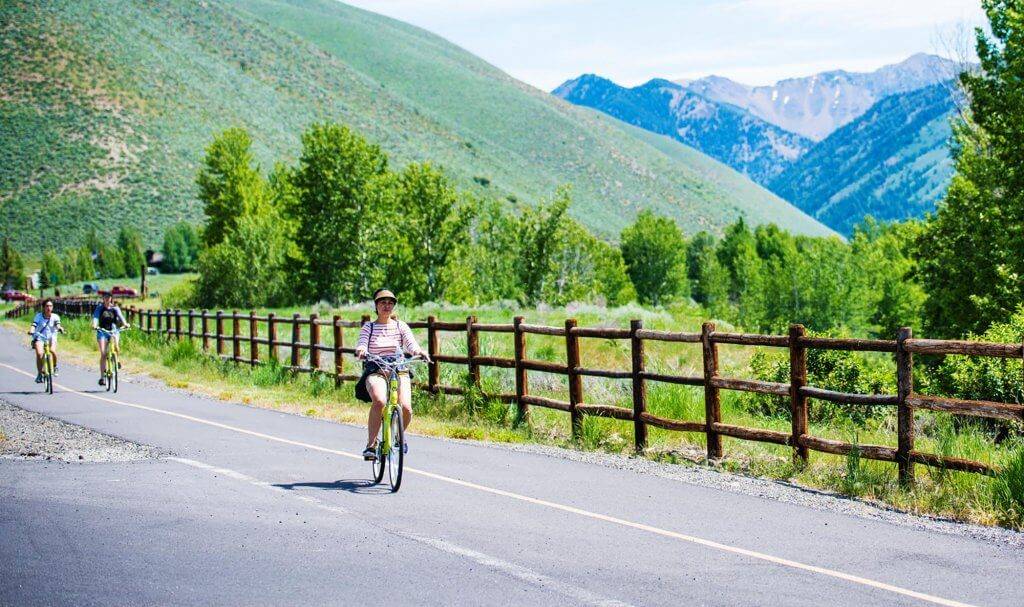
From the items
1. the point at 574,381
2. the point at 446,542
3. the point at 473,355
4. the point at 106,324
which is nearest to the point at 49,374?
the point at 106,324

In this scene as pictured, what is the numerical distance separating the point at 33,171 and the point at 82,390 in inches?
3775

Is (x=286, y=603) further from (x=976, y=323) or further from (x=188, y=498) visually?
(x=976, y=323)

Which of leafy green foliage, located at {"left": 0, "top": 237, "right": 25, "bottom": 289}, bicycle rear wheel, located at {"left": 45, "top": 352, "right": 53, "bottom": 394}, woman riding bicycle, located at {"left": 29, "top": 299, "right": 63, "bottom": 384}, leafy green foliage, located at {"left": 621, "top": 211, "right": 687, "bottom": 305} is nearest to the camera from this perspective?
bicycle rear wheel, located at {"left": 45, "top": 352, "right": 53, "bottom": 394}

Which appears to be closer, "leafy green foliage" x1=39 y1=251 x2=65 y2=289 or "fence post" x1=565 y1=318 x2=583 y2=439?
"fence post" x1=565 y1=318 x2=583 y2=439

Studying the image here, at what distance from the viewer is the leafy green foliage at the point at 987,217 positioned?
79.5 feet

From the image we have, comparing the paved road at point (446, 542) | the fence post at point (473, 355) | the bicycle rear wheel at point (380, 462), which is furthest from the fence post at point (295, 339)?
the bicycle rear wheel at point (380, 462)

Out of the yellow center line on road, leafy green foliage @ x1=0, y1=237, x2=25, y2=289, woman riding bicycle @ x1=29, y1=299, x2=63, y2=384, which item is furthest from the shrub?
leafy green foliage @ x1=0, y1=237, x2=25, y2=289

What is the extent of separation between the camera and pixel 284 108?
14462cm

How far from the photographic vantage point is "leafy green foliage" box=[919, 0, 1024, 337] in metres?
24.2

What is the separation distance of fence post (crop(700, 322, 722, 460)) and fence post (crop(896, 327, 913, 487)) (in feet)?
A: 7.08

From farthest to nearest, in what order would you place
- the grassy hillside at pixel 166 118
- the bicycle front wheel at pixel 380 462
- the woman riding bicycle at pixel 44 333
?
the grassy hillside at pixel 166 118, the woman riding bicycle at pixel 44 333, the bicycle front wheel at pixel 380 462

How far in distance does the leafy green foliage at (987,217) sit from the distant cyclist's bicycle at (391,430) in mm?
19182

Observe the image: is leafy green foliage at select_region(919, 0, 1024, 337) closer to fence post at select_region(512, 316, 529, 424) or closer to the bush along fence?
the bush along fence

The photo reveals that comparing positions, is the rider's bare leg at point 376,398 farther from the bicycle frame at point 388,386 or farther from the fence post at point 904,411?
the fence post at point 904,411
